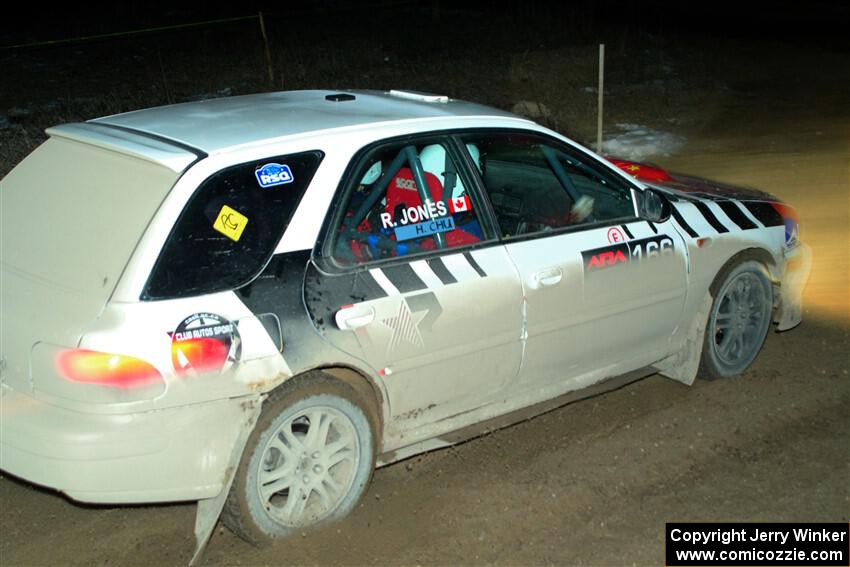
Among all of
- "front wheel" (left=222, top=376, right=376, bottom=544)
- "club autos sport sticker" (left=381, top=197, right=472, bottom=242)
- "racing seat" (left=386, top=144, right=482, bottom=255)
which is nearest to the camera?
"front wheel" (left=222, top=376, right=376, bottom=544)

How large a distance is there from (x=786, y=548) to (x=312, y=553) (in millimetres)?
2029

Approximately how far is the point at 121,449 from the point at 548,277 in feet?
6.85

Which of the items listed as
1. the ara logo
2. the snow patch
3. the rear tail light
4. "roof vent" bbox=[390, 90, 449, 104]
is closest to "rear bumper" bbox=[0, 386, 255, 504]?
the rear tail light

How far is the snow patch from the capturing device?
12.3 metres

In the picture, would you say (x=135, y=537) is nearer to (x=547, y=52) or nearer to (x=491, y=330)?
(x=491, y=330)

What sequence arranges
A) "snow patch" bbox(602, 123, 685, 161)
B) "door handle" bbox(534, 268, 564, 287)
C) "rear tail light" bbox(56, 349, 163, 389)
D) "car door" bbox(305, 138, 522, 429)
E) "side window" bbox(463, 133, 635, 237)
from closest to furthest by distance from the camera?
"rear tail light" bbox(56, 349, 163, 389), "car door" bbox(305, 138, 522, 429), "door handle" bbox(534, 268, 564, 287), "side window" bbox(463, 133, 635, 237), "snow patch" bbox(602, 123, 685, 161)

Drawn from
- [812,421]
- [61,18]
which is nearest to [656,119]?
[812,421]

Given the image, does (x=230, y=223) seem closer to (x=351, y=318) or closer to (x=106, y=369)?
(x=351, y=318)

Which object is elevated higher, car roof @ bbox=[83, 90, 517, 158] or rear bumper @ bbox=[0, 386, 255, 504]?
car roof @ bbox=[83, 90, 517, 158]

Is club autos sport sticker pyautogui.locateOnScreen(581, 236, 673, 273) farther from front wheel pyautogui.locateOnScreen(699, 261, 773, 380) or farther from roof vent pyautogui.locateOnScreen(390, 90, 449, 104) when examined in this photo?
roof vent pyautogui.locateOnScreen(390, 90, 449, 104)

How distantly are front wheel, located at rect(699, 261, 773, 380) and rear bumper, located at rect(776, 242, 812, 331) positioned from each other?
0.31 feet

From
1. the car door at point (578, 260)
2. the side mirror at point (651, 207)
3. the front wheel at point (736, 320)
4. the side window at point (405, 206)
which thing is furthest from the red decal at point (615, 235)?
the front wheel at point (736, 320)

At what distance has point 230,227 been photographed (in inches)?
157

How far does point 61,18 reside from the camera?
979 inches
